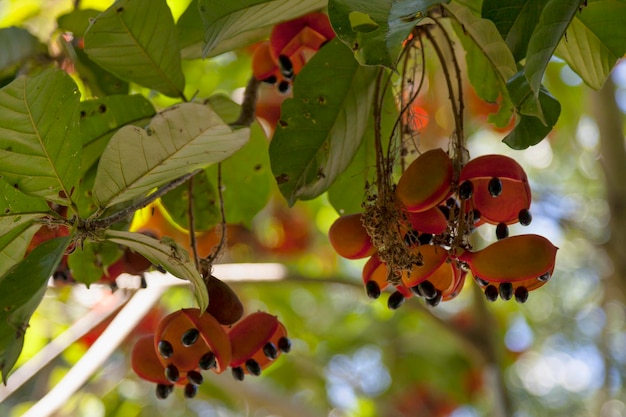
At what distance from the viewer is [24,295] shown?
0.79 meters

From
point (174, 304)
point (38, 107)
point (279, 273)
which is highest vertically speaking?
point (38, 107)

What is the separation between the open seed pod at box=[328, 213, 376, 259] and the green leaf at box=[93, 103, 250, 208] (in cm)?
16

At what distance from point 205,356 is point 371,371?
276 cm

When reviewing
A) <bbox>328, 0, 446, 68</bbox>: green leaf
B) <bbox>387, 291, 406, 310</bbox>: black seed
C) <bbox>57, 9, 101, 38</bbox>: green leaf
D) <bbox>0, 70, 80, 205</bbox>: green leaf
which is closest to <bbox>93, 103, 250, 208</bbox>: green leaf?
<bbox>0, 70, 80, 205</bbox>: green leaf

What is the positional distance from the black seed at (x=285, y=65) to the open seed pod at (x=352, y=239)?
0.90ft

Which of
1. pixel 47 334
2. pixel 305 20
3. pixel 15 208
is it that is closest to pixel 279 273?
pixel 305 20

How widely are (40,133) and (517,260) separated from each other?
0.50 meters

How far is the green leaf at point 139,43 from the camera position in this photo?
945 mm

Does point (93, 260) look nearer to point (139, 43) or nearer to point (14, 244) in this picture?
point (14, 244)

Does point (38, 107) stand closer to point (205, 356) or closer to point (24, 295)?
point (24, 295)

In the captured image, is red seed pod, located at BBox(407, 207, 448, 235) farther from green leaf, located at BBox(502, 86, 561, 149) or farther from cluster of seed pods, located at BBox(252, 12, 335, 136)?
cluster of seed pods, located at BBox(252, 12, 335, 136)

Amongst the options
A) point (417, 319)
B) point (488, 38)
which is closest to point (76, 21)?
point (488, 38)

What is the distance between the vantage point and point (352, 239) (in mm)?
847

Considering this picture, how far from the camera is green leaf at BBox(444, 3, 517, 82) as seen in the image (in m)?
0.81
